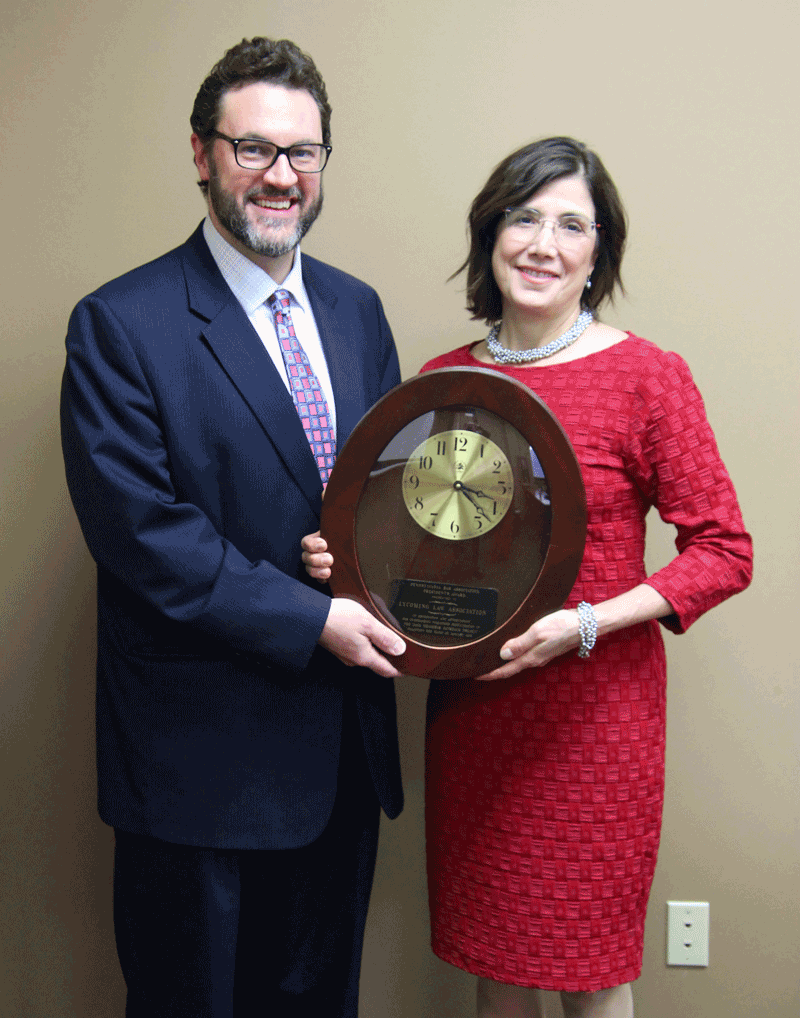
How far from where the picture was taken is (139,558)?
1171 mm

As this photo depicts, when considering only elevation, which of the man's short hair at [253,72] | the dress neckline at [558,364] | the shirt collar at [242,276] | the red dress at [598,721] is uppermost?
the man's short hair at [253,72]

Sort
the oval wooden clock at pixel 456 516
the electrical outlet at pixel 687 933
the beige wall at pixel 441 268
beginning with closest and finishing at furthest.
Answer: the oval wooden clock at pixel 456 516 < the beige wall at pixel 441 268 < the electrical outlet at pixel 687 933

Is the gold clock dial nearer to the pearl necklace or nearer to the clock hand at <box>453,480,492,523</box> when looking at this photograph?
the clock hand at <box>453,480,492,523</box>

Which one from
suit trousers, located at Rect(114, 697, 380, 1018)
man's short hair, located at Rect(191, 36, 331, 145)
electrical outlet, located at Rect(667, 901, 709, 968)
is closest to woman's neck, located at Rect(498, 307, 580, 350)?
man's short hair, located at Rect(191, 36, 331, 145)

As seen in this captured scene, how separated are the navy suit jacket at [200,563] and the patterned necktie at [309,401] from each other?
0.03m

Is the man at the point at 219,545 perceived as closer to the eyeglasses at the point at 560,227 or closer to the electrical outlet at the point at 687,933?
the eyeglasses at the point at 560,227

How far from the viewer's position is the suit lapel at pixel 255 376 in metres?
1.21

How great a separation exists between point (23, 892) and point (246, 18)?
1847mm

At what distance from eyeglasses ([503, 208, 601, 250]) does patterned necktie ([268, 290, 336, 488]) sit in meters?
0.36

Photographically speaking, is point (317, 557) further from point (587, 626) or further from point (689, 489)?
point (689, 489)

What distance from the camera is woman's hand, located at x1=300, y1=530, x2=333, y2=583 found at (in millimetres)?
1192

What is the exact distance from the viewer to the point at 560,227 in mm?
1268

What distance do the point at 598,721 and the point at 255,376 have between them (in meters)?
0.69

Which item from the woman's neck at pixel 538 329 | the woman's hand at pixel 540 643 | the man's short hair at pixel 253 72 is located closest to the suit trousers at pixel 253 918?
the woman's hand at pixel 540 643
